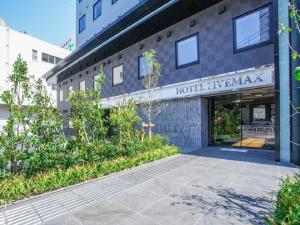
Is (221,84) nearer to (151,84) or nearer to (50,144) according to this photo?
(151,84)

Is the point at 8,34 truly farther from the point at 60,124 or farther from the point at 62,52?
the point at 60,124

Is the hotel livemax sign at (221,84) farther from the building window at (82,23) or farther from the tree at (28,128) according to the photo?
the building window at (82,23)

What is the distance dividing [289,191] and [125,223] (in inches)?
110

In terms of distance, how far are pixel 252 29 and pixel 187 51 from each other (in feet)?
10.2

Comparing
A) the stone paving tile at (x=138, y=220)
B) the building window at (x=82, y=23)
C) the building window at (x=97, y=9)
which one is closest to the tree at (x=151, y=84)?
the stone paving tile at (x=138, y=220)

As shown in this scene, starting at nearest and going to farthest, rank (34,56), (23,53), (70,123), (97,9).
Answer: (70,123), (97,9), (23,53), (34,56)

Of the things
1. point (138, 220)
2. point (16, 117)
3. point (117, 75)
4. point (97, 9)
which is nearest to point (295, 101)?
point (138, 220)

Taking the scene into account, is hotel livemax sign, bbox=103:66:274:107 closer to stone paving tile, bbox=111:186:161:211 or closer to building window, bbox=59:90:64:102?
stone paving tile, bbox=111:186:161:211

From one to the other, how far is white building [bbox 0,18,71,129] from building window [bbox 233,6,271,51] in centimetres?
2263

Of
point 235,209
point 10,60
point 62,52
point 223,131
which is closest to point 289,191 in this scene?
point 235,209

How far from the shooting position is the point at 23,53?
25984 millimetres

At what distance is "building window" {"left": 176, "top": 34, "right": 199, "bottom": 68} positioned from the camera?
9734mm

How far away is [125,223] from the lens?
3.12 meters

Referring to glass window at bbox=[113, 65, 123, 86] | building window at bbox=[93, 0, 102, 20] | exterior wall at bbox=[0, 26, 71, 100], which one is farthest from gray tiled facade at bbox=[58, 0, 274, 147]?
exterior wall at bbox=[0, 26, 71, 100]
